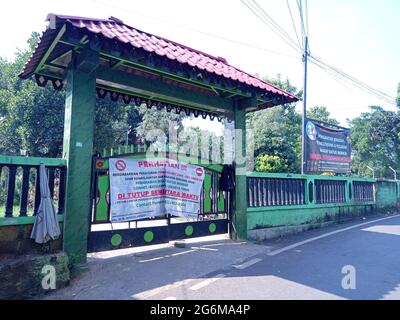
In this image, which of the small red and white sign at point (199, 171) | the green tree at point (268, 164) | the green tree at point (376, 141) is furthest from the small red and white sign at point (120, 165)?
the green tree at point (376, 141)

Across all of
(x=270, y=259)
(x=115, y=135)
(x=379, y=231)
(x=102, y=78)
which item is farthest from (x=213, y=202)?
(x=115, y=135)

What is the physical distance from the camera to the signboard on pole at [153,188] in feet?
18.9

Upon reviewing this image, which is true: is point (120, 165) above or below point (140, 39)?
below

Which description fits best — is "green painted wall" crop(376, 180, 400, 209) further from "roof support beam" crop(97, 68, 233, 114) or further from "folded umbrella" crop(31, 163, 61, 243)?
"folded umbrella" crop(31, 163, 61, 243)

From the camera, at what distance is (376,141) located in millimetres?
32469

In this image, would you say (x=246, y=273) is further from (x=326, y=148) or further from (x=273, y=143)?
(x=273, y=143)

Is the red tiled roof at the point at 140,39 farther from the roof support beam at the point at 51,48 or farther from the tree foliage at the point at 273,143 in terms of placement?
the tree foliage at the point at 273,143

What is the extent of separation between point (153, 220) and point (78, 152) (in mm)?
2370

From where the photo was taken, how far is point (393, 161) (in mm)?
33031

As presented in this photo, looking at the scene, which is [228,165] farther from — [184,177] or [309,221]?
[309,221]

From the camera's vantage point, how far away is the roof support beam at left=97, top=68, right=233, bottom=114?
5.75m

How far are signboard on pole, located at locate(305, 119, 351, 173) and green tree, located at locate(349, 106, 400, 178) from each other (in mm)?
19074

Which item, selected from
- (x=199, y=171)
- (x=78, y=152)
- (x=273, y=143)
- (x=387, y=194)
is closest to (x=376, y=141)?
(x=273, y=143)
